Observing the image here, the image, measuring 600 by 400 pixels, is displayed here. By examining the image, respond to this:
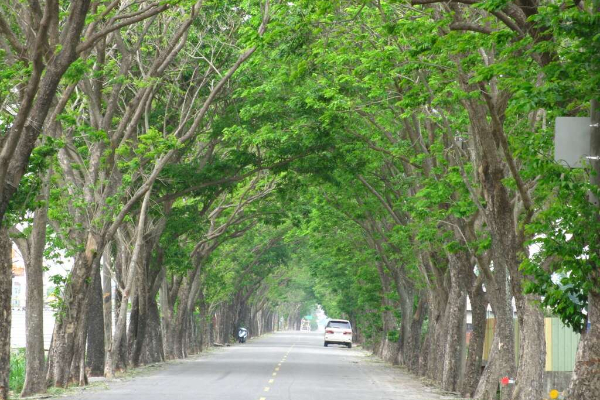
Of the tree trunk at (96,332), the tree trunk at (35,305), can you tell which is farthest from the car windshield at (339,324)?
the tree trunk at (35,305)

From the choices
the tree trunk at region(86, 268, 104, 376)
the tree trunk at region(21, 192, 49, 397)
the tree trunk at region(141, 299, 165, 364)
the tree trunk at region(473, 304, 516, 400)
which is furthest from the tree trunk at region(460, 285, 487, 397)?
the tree trunk at region(141, 299, 165, 364)

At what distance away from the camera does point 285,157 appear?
27812mm

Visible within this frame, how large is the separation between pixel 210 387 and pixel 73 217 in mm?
5418

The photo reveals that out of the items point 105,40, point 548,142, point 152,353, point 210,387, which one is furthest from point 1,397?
point 152,353

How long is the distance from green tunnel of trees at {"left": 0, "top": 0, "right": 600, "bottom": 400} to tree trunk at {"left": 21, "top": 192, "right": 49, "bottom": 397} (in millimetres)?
52

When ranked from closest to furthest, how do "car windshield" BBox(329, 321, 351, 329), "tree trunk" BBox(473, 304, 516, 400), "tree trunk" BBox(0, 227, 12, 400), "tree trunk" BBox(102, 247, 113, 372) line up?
"tree trunk" BBox(0, 227, 12, 400)
"tree trunk" BBox(473, 304, 516, 400)
"tree trunk" BBox(102, 247, 113, 372)
"car windshield" BBox(329, 321, 351, 329)

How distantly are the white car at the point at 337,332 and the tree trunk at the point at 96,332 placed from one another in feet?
142

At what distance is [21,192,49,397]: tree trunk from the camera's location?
2139cm

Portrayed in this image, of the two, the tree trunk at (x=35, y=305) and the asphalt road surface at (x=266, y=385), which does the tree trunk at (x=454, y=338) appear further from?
the tree trunk at (x=35, y=305)

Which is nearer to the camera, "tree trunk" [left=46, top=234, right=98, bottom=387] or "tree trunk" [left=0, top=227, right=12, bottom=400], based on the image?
"tree trunk" [left=0, top=227, right=12, bottom=400]

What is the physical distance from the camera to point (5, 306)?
59.8ft

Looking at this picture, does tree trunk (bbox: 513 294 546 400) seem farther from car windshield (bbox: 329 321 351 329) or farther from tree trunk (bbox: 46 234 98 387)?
car windshield (bbox: 329 321 351 329)

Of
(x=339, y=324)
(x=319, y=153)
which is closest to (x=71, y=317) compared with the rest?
(x=319, y=153)

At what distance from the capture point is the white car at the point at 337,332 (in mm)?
71250
